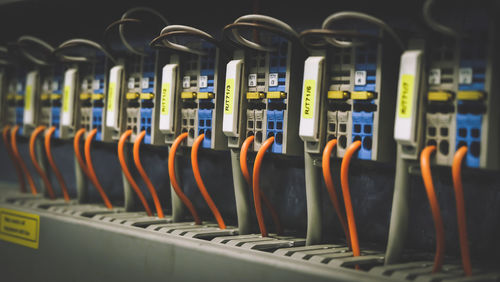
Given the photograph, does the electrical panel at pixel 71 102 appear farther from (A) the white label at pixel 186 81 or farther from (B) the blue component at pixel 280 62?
(B) the blue component at pixel 280 62

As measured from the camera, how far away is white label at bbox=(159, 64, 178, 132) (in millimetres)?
1633

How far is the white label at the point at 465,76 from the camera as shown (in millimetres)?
1155

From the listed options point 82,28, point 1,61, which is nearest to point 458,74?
point 82,28

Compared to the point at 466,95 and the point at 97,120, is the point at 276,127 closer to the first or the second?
the point at 466,95

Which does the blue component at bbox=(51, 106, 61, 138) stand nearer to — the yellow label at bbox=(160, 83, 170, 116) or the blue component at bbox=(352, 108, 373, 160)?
the yellow label at bbox=(160, 83, 170, 116)

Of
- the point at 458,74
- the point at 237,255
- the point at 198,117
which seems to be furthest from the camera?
the point at 198,117

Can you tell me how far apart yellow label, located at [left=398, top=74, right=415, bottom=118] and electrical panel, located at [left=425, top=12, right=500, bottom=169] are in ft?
0.13

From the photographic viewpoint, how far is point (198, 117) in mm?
1621

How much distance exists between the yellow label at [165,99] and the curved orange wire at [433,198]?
75cm

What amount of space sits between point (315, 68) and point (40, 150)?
1221 mm

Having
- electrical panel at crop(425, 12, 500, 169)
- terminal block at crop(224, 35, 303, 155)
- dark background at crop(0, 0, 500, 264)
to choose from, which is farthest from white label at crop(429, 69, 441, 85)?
terminal block at crop(224, 35, 303, 155)

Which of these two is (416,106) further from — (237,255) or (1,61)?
(1,61)

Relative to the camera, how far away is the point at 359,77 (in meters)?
1.32

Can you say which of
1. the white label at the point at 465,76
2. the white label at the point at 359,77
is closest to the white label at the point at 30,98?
the white label at the point at 359,77
